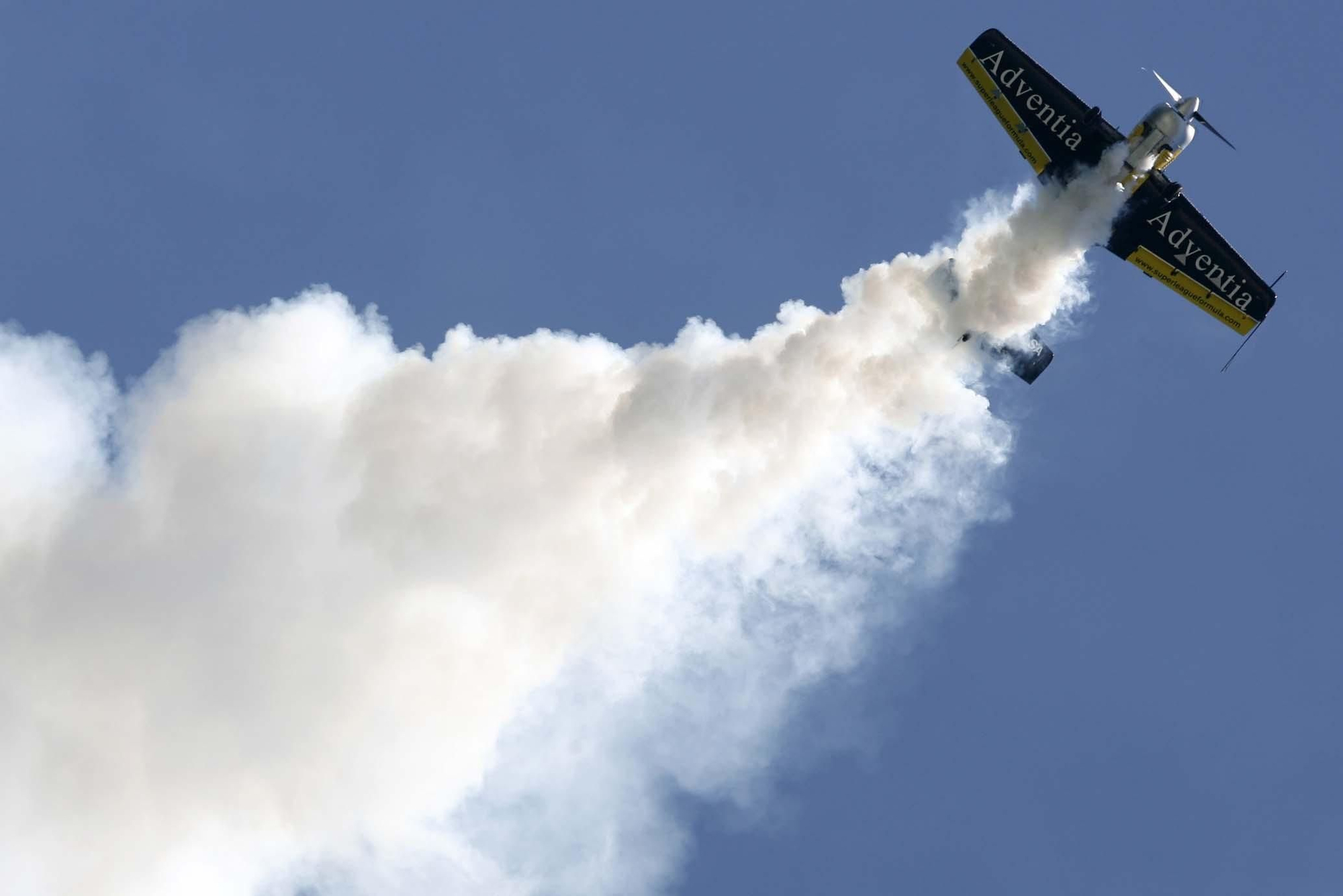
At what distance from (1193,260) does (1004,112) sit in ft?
37.5

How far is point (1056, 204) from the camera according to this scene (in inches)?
4286

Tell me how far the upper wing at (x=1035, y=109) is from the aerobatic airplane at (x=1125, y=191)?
0.03 meters

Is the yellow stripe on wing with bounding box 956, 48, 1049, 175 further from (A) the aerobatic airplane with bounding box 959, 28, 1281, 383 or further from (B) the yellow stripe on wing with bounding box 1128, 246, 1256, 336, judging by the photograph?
(B) the yellow stripe on wing with bounding box 1128, 246, 1256, 336

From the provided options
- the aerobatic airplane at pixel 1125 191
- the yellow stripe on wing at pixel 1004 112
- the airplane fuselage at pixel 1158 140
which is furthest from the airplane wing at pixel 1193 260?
the yellow stripe on wing at pixel 1004 112

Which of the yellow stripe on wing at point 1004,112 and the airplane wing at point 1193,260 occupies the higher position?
the yellow stripe on wing at point 1004,112

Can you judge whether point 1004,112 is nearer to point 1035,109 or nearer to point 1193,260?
point 1035,109

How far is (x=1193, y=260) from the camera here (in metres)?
110

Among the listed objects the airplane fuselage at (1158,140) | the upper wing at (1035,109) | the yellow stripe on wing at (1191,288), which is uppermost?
the upper wing at (1035,109)

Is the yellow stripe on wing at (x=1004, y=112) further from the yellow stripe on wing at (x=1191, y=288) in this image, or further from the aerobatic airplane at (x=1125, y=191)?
the yellow stripe on wing at (x=1191, y=288)

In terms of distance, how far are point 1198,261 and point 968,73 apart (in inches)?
561

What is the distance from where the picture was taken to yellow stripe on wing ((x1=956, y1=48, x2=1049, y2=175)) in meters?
109

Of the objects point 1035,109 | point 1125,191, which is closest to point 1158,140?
point 1125,191

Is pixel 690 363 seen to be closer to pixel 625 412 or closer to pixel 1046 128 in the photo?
pixel 625 412

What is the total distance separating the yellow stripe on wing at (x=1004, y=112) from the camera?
359 ft
